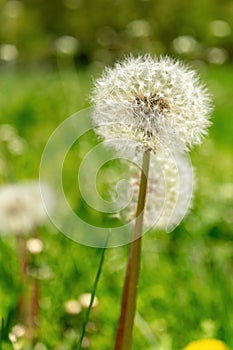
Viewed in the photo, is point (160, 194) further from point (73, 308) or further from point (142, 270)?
point (142, 270)

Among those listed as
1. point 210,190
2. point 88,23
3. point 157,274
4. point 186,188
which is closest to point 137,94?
point 186,188

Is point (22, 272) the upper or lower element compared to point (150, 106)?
lower

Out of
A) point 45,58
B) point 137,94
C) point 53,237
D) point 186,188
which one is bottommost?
point 53,237

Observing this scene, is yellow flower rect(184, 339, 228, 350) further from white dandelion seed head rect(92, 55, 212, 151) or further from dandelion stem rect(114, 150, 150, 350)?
white dandelion seed head rect(92, 55, 212, 151)

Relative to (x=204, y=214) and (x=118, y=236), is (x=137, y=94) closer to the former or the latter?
(x=118, y=236)

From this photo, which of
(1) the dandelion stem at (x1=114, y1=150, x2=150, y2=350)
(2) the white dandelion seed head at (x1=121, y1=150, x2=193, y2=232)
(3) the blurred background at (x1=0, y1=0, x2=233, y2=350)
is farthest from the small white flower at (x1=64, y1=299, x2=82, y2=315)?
(1) the dandelion stem at (x1=114, y1=150, x2=150, y2=350)

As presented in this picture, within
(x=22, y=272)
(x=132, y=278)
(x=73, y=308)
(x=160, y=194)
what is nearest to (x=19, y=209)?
(x=22, y=272)

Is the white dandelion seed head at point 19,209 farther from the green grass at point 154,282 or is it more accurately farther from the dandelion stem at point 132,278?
the dandelion stem at point 132,278

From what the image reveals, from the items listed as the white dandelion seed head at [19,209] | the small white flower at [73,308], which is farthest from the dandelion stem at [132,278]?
the white dandelion seed head at [19,209]
